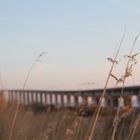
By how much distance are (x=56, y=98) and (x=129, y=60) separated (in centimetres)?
3172

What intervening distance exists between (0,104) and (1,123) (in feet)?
11.7

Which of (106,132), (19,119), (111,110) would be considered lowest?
(111,110)

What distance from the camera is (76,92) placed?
3138cm

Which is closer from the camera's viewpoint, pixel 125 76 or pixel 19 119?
pixel 125 76

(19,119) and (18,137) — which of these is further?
(19,119)

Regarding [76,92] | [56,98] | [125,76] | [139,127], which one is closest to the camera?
[125,76]

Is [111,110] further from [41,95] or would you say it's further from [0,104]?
[41,95]

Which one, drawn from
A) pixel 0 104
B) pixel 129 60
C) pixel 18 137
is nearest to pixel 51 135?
pixel 18 137

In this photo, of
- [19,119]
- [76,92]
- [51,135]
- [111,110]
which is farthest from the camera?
[76,92]

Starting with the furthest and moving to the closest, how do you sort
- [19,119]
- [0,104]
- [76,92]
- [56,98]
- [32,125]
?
[56,98], [76,92], [0,104], [19,119], [32,125]

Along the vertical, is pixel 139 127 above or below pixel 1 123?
above

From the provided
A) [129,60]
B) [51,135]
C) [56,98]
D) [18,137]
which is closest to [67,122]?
[51,135]

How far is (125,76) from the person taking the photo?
294 cm

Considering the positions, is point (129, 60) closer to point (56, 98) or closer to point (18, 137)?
point (18, 137)
